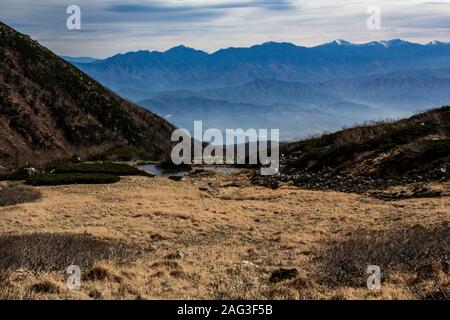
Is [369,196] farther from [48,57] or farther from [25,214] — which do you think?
[48,57]

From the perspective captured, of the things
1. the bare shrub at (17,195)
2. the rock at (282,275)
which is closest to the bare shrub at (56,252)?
the rock at (282,275)

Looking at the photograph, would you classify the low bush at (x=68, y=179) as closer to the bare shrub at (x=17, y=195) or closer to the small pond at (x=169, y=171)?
the bare shrub at (x=17, y=195)

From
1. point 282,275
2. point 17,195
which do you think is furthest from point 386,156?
point 17,195

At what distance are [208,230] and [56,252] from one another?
8.63m

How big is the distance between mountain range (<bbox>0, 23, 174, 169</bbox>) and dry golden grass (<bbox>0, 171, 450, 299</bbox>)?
137 feet

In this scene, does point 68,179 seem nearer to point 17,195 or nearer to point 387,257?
point 17,195

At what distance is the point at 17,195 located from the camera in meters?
28.0

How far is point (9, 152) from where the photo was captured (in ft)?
222

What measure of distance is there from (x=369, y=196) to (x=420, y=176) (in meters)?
3.96

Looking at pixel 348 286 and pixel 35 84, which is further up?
pixel 35 84

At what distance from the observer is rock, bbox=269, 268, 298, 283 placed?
1178 centimetres

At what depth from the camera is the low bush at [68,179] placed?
33.9m
